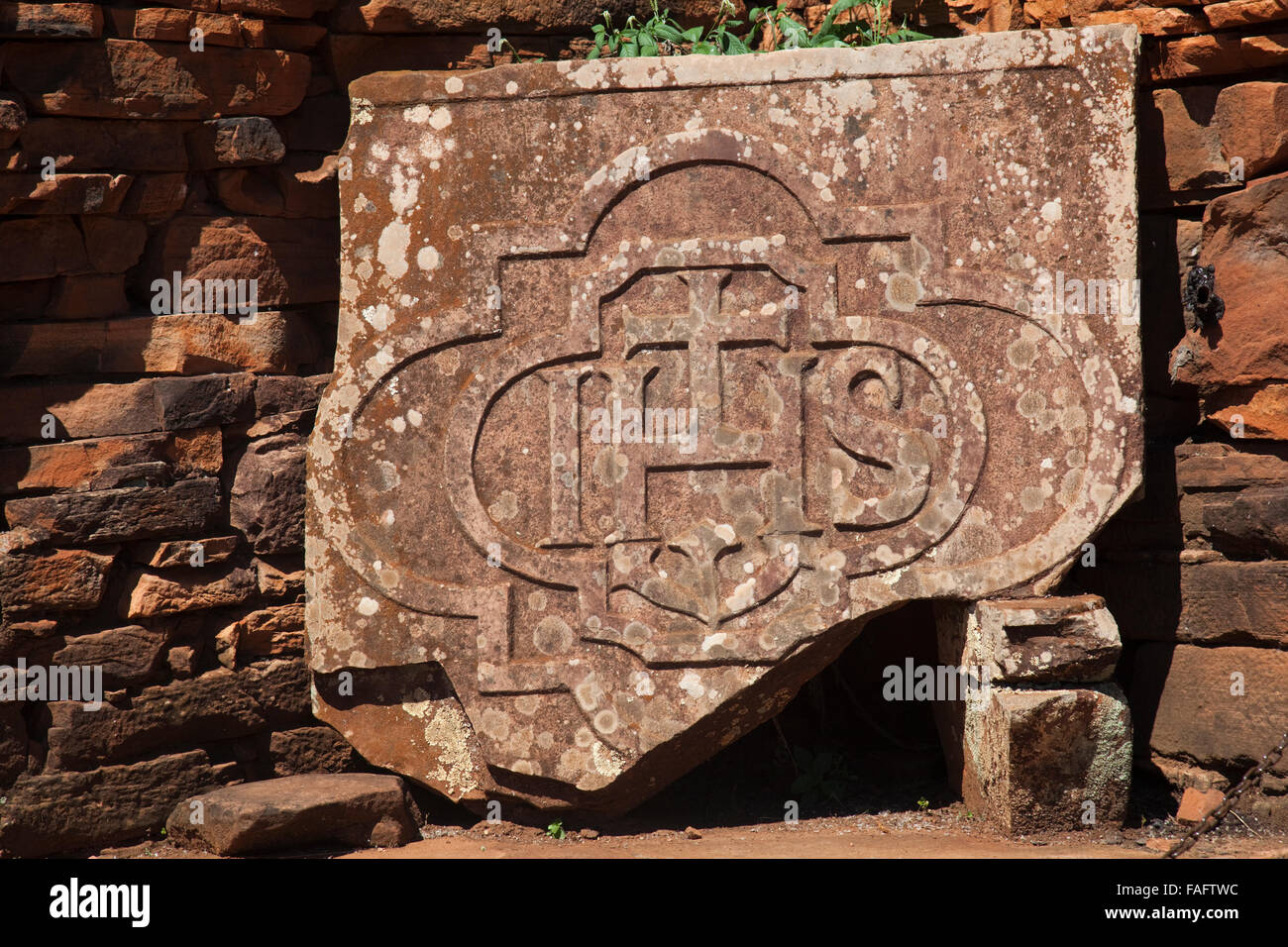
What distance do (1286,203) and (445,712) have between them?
2.83 meters

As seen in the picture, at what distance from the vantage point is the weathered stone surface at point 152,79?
3551mm

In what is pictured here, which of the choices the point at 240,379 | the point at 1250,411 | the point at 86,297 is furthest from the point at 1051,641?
the point at 86,297

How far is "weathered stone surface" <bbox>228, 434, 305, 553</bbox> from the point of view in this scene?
3.85m

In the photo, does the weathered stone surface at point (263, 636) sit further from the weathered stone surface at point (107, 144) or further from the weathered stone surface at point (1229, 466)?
the weathered stone surface at point (1229, 466)

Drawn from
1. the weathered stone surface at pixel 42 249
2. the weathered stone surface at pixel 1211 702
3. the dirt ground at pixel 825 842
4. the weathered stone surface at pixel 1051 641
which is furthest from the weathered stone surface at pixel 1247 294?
the weathered stone surface at pixel 42 249

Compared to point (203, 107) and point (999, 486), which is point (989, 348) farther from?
point (203, 107)

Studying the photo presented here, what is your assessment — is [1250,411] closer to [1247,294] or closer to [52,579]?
[1247,294]

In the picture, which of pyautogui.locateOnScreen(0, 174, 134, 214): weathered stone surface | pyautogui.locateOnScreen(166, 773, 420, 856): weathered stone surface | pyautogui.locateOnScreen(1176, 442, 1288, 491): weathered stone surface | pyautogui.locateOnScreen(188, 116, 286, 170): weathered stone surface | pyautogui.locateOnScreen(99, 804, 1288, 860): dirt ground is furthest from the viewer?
pyautogui.locateOnScreen(188, 116, 286, 170): weathered stone surface

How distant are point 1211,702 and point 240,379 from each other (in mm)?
3192

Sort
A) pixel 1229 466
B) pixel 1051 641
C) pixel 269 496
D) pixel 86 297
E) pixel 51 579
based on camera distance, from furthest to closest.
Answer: pixel 269 496 < pixel 86 297 < pixel 51 579 < pixel 1229 466 < pixel 1051 641

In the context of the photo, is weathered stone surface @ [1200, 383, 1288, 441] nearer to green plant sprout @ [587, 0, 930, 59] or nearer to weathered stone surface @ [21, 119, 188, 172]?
green plant sprout @ [587, 0, 930, 59]

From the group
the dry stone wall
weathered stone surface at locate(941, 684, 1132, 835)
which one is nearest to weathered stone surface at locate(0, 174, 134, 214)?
the dry stone wall

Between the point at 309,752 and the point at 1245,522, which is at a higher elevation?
the point at 1245,522

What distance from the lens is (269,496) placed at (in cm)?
385
